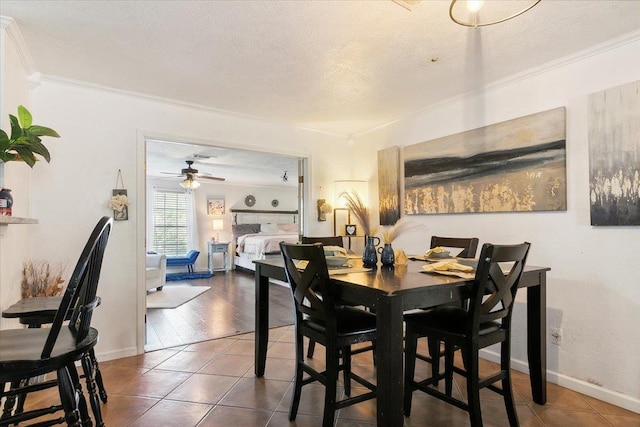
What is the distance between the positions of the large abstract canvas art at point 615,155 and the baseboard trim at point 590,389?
1077 millimetres

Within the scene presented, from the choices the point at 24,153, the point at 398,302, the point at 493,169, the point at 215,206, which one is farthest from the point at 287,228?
the point at 398,302

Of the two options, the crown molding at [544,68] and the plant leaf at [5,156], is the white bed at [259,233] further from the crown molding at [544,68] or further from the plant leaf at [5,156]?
the plant leaf at [5,156]

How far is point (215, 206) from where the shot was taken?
861 cm

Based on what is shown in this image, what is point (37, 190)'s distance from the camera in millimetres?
2715

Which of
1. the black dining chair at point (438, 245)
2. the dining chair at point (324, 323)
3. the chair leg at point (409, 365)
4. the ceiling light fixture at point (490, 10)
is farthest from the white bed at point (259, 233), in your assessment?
the ceiling light fixture at point (490, 10)

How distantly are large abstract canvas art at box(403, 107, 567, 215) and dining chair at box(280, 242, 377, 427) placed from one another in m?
1.66

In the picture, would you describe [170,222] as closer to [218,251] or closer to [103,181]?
[218,251]

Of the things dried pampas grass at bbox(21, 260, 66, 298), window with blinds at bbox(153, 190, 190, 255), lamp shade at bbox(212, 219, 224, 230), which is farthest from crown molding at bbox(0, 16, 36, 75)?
lamp shade at bbox(212, 219, 224, 230)

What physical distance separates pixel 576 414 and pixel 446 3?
8.11 feet

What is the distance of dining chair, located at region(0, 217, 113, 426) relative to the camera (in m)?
1.14

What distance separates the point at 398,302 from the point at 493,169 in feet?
6.54

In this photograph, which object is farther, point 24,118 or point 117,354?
point 117,354

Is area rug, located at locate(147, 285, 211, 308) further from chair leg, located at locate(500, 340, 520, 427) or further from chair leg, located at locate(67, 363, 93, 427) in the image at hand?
→ chair leg, located at locate(500, 340, 520, 427)

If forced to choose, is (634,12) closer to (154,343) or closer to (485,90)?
(485,90)
